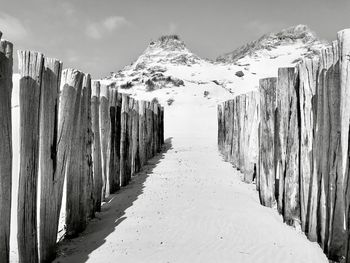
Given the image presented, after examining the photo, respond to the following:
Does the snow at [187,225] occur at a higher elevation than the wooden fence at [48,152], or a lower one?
lower

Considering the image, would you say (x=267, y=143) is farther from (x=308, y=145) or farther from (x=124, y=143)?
(x=124, y=143)

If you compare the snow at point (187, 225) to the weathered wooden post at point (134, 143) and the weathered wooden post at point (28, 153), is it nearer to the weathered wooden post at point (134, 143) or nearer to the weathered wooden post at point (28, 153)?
the weathered wooden post at point (134, 143)

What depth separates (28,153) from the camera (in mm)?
2797

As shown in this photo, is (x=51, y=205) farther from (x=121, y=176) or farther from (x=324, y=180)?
(x=121, y=176)

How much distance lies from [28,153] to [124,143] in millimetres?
3617

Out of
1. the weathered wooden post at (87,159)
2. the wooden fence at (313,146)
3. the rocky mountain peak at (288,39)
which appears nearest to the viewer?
the wooden fence at (313,146)

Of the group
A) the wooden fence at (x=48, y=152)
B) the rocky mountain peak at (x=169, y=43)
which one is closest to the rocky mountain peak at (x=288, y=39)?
the rocky mountain peak at (x=169, y=43)

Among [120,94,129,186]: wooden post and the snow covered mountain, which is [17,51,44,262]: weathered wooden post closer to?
[120,94,129,186]: wooden post

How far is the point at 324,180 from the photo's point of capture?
10.4 ft

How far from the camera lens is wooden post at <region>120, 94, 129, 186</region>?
6.21m

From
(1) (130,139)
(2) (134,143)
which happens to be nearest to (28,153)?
(1) (130,139)

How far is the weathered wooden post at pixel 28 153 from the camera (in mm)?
2748

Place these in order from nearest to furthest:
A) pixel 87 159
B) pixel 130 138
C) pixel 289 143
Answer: pixel 289 143, pixel 87 159, pixel 130 138

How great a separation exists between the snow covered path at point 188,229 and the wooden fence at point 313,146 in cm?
22
